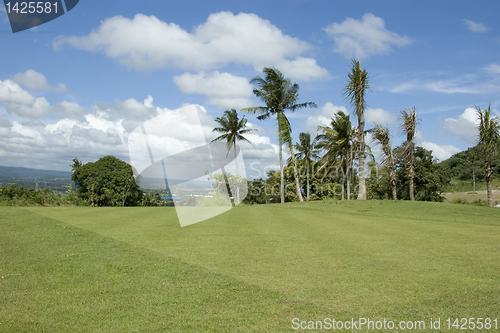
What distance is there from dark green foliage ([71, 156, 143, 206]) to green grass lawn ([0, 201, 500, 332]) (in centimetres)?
2423

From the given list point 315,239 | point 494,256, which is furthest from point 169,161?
point 494,256

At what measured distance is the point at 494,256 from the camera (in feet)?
25.5

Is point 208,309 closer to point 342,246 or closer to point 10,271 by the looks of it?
point 10,271

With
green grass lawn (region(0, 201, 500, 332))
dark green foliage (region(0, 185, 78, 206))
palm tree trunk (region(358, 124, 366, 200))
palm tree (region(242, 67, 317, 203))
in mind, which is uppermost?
palm tree (region(242, 67, 317, 203))

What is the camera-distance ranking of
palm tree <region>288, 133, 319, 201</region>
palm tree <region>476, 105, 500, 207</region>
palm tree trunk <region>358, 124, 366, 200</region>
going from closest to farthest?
palm tree <region>476, 105, 500, 207</region>
palm tree trunk <region>358, 124, 366, 200</region>
palm tree <region>288, 133, 319, 201</region>

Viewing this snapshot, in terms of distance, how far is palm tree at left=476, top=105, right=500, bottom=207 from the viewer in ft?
73.3

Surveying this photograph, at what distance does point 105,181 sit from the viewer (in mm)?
34406

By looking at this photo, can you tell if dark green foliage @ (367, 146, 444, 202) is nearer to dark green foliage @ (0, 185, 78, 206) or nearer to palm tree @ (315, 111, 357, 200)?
palm tree @ (315, 111, 357, 200)

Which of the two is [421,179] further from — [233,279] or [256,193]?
[233,279]

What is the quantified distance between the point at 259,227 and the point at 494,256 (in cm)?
707

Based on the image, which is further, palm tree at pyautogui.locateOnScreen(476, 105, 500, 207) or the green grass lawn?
palm tree at pyautogui.locateOnScreen(476, 105, 500, 207)

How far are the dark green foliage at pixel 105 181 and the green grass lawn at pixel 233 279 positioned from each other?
24231 millimetres

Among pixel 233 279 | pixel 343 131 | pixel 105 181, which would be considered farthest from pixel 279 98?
pixel 233 279

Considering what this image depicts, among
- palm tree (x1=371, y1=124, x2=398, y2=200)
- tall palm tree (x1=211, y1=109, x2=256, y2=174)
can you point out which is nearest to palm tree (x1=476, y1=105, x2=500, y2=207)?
palm tree (x1=371, y1=124, x2=398, y2=200)
